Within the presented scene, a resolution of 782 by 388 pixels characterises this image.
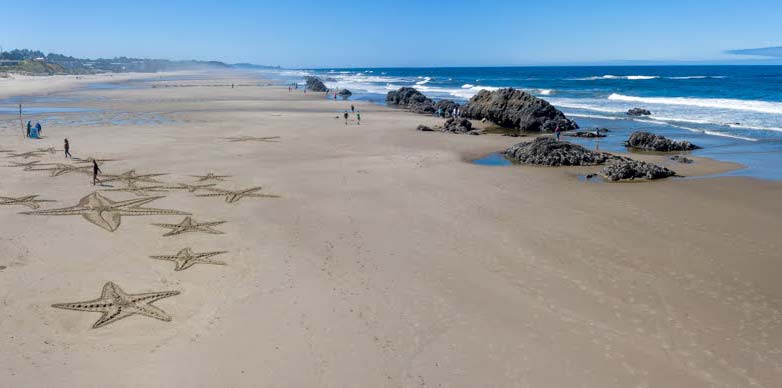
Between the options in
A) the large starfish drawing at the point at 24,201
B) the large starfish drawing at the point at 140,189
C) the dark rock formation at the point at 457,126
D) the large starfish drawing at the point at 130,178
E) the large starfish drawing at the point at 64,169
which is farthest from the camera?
the dark rock formation at the point at 457,126

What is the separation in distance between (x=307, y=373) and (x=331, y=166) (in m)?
16.7

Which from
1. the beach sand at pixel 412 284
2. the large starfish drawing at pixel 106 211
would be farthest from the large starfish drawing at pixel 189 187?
the large starfish drawing at pixel 106 211

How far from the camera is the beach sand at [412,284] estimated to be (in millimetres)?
8508

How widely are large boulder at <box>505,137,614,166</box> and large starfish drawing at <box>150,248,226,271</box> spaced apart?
57.9 feet

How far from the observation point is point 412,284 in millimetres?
11617

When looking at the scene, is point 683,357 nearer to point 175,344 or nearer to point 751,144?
point 175,344

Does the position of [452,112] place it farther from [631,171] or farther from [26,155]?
[26,155]

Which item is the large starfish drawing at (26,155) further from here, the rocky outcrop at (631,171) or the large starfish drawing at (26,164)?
the rocky outcrop at (631,171)

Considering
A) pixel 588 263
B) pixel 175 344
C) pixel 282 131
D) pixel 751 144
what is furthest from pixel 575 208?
pixel 282 131

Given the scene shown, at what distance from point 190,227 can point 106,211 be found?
12.3 ft

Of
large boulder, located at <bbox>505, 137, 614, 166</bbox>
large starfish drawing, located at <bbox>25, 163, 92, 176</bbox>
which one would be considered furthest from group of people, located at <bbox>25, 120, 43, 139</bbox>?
large boulder, located at <bbox>505, 137, 614, 166</bbox>

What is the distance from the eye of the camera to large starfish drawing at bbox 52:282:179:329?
991 cm

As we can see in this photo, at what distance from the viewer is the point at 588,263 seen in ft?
41.7

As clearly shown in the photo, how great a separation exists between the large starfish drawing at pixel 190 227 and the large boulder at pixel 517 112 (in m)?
31.1
